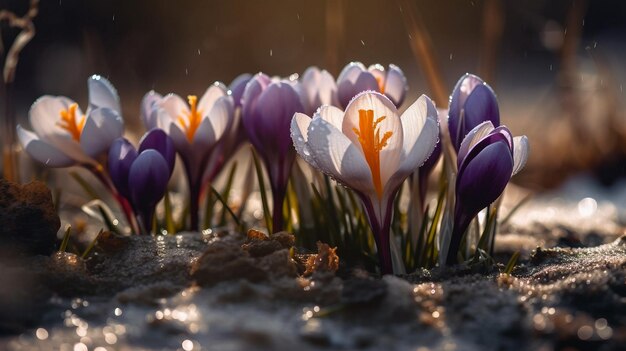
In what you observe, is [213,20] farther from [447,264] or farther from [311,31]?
[447,264]

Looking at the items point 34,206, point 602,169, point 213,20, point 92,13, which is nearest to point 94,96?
point 34,206

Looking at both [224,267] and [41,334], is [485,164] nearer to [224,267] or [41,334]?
[224,267]

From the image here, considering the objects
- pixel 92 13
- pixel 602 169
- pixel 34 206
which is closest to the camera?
pixel 34 206

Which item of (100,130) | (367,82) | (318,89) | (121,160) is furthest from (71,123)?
(367,82)

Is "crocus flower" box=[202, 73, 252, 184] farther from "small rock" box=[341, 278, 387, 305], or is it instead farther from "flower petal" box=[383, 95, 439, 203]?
"small rock" box=[341, 278, 387, 305]

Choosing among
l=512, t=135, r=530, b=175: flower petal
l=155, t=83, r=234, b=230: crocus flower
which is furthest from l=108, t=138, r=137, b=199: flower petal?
l=512, t=135, r=530, b=175: flower petal

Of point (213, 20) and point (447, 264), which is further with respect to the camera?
point (213, 20)
